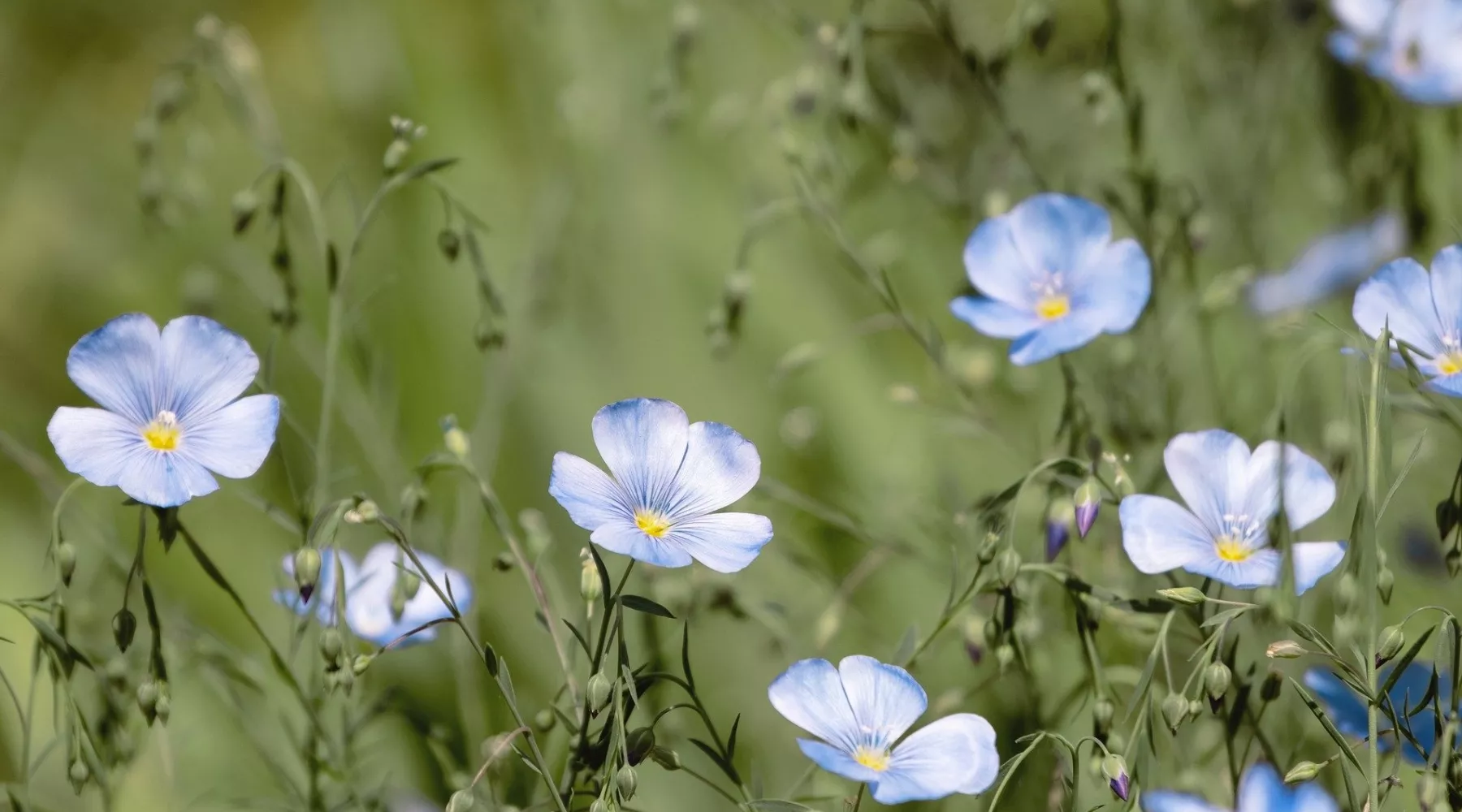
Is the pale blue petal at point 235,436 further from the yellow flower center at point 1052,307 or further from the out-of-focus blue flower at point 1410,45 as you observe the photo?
the out-of-focus blue flower at point 1410,45

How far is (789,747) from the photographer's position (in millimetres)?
997

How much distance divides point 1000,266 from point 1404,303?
0.25 m

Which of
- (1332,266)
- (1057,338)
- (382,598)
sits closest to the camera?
(1057,338)

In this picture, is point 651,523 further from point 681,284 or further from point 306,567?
point 681,284

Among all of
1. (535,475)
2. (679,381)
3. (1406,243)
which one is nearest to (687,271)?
(679,381)

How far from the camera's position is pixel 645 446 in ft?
1.97

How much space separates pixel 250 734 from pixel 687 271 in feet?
2.21

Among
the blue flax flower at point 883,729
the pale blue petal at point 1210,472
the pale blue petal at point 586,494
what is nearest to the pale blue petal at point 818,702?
the blue flax flower at point 883,729

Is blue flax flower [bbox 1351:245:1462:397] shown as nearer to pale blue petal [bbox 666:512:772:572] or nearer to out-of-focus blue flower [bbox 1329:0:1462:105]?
pale blue petal [bbox 666:512:772:572]

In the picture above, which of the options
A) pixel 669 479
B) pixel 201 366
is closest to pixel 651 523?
pixel 669 479

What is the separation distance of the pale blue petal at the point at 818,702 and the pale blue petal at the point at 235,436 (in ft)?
0.90

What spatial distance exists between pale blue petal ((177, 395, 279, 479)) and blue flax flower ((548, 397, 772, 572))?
141 millimetres

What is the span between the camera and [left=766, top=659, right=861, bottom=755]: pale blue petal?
568mm

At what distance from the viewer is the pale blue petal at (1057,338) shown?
70 centimetres
